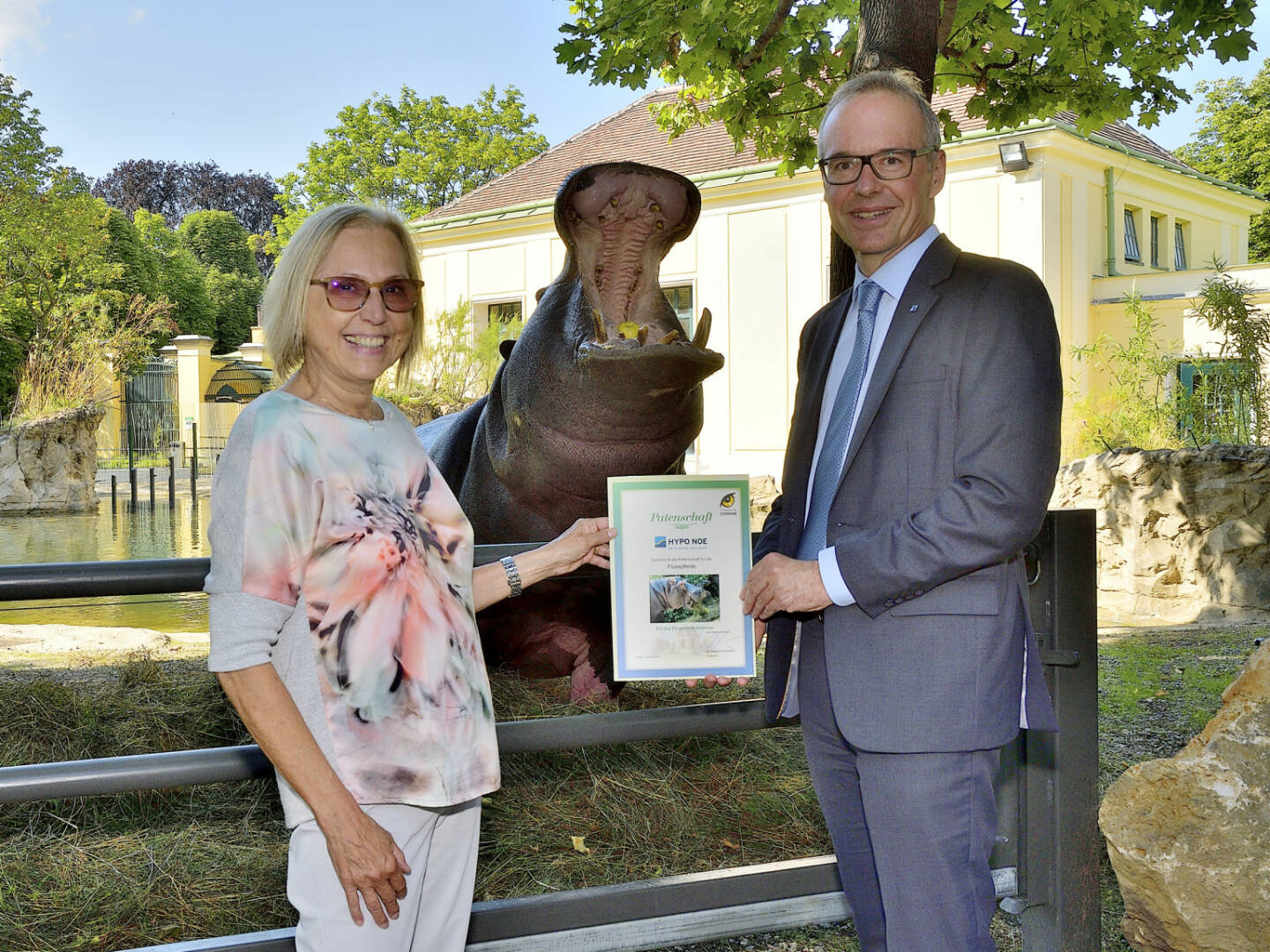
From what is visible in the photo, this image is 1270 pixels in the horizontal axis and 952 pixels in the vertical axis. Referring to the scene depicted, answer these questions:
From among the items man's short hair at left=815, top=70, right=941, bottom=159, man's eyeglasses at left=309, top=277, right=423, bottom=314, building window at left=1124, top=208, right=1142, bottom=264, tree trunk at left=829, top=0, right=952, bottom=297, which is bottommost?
man's eyeglasses at left=309, top=277, right=423, bottom=314

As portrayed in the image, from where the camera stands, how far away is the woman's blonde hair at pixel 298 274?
1.83 metres

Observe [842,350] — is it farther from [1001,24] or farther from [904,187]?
[1001,24]

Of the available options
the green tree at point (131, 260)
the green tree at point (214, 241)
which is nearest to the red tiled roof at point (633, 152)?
the green tree at point (131, 260)

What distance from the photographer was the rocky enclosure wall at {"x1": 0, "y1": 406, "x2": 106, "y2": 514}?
18.3 m

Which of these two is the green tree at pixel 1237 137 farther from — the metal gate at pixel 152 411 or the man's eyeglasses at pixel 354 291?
the man's eyeglasses at pixel 354 291

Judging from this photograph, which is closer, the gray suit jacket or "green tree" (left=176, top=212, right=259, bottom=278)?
the gray suit jacket

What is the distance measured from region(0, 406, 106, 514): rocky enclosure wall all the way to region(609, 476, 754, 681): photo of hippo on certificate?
732 inches

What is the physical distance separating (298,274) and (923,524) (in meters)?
1.07

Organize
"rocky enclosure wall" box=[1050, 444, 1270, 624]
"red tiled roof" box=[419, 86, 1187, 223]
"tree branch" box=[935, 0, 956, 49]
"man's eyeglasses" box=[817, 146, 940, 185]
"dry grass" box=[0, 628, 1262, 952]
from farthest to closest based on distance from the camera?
"red tiled roof" box=[419, 86, 1187, 223] < "rocky enclosure wall" box=[1050, 444, 1270, 624] < "tree branch" box=[935, 0, 956, 49] < "dry grass" box=[0, 628, 1262, 952] < "man's eyeglasses" box=[817, 146, 940, 185]

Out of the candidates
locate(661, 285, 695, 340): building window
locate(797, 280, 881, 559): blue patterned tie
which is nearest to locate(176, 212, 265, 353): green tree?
locate(661, 285, 695, 340): building window

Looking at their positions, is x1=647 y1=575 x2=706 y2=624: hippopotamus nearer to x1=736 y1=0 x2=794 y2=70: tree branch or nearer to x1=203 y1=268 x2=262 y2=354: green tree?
x1=736 y1=0 x2=794 y2=70: tree branch

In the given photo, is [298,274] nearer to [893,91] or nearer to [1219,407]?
[893,91]

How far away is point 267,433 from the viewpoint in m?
1.71

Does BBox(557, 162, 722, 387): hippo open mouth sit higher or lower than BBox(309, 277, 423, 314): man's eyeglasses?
higher
